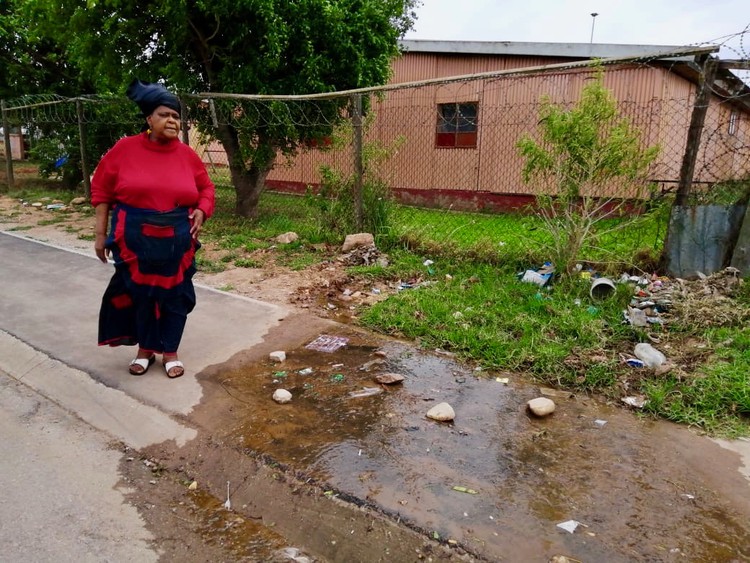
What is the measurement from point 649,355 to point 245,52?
22.9 feet

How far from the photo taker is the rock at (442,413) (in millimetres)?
3025

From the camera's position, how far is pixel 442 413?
9.98 ft

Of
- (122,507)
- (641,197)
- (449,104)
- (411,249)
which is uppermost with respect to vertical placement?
(449,104)

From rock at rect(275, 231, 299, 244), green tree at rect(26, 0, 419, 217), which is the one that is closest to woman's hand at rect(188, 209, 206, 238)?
rock at rect(275, 231, 299, 244)

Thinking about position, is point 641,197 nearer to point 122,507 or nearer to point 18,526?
point 122,507

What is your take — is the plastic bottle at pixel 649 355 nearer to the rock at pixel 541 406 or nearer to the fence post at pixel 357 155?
the rock at pixel 541 406

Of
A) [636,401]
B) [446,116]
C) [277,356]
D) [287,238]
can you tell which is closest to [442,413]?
[636,401]

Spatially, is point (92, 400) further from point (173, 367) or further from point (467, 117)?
point (467, 117)

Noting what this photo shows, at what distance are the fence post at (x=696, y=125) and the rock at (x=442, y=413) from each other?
3071 mm

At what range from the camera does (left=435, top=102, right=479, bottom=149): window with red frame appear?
12016mm

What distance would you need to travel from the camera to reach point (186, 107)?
840cm

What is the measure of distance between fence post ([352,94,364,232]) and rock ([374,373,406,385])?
11.3 ft

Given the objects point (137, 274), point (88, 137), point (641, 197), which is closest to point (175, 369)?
point (137, 274)

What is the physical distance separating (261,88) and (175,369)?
5.83 m
